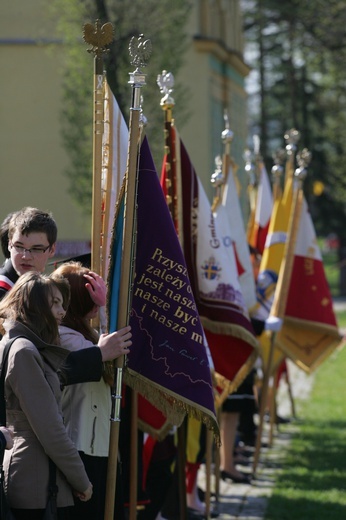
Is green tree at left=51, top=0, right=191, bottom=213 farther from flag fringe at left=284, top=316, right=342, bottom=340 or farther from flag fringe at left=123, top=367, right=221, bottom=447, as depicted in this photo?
flag fringe at left=123, top=367, right=221, bottom=447

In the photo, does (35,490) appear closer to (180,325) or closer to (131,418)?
(180,325)

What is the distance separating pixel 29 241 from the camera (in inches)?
201

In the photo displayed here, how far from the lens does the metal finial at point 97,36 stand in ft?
18.0

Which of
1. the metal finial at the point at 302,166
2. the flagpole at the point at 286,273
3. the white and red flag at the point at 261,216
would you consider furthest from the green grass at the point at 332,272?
the flagpole at the point at 286,273

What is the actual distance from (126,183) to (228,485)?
4.96m

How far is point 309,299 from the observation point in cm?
1020

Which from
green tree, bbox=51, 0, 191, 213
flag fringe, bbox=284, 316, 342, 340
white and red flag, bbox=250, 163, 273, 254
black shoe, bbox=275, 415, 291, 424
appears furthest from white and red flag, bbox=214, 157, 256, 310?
black shoe, bbox=275, 415, 291, 424

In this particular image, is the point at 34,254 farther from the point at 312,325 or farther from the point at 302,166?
the point at 312,325

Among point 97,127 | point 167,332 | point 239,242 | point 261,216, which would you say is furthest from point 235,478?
point 97,127

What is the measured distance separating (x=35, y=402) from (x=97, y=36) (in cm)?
195

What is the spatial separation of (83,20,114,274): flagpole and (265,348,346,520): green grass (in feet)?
10.3

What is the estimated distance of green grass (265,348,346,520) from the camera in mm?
8422

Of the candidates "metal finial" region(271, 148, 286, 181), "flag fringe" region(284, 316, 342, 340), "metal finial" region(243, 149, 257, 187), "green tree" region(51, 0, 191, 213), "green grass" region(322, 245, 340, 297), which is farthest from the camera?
"green grass" region(322, 245, 340, 297)

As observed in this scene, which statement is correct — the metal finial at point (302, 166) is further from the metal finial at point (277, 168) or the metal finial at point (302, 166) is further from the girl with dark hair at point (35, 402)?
the girl with dark hair at point (35, 402)
